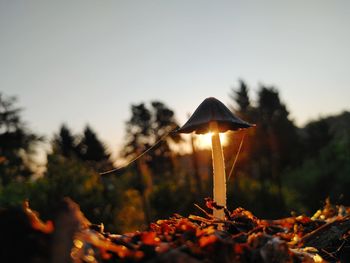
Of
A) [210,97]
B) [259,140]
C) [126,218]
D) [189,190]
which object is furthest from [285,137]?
[210,97]

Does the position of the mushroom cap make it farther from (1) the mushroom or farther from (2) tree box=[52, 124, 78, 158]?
(2) tree box=[52, 124, 78, 158]

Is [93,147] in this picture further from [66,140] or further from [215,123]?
[215,123]

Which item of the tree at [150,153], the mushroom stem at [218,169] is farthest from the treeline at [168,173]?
the mushroom stem at [218,169]

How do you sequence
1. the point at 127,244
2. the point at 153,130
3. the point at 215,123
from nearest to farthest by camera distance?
the point at 127,244 < the point at 215,123 < the point at 153,130

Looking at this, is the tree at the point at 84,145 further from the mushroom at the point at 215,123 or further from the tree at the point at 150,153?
the mushroom at the point at 215,123

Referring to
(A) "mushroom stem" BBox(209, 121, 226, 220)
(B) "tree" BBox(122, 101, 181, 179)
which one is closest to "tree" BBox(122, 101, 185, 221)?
(B) "tree" BBox(122, 101, 181, 179)

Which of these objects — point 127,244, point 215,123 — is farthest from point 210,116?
point 127,244

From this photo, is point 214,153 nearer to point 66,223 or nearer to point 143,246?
point 143,246
